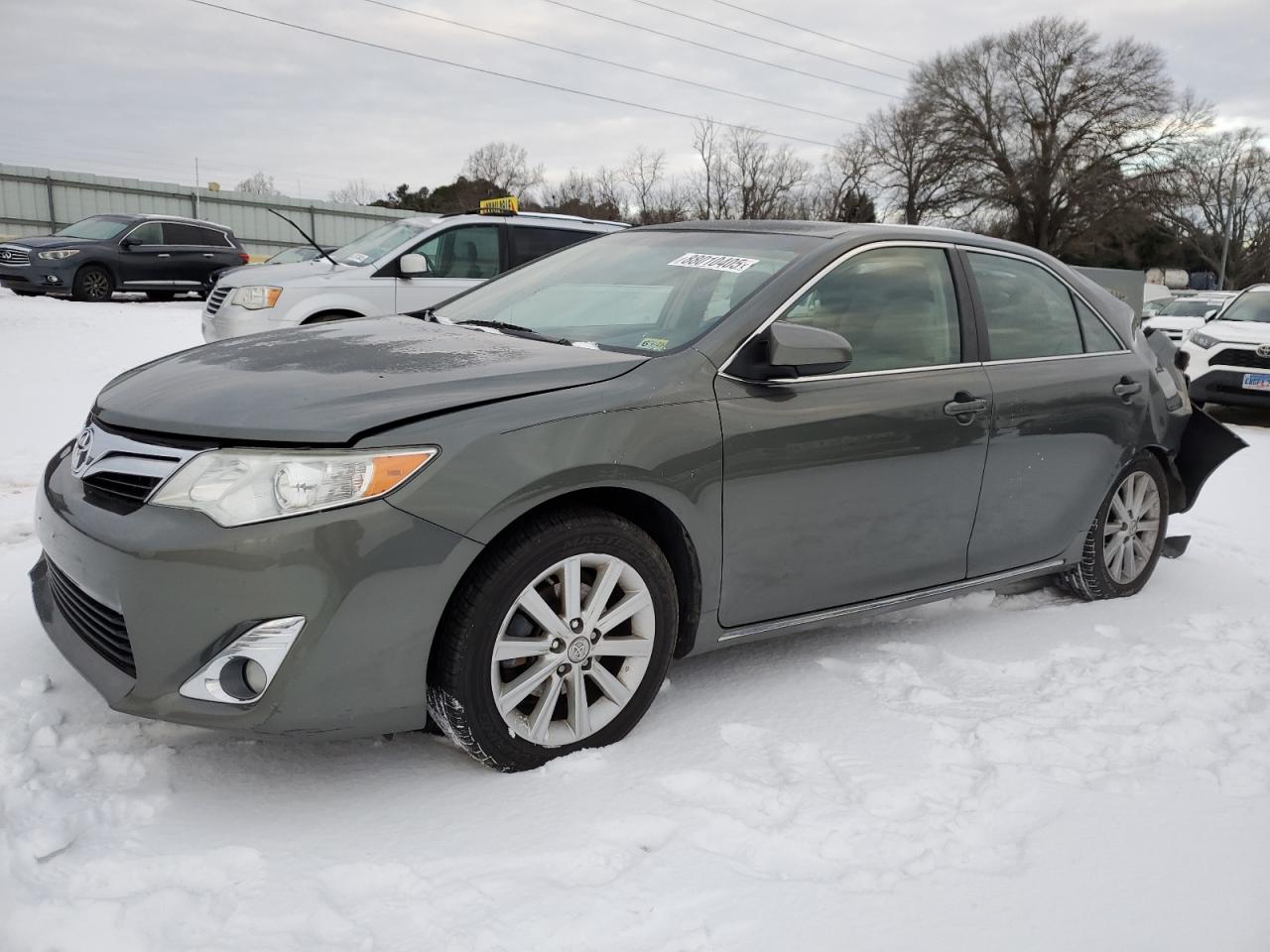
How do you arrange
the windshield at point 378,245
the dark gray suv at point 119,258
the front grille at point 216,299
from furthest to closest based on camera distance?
the dark gray suv at point 119,258 < the front grille at point 216,299 < the windshield at point 378,245

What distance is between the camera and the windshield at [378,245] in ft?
31.0

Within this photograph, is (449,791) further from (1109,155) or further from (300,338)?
(1109,155)

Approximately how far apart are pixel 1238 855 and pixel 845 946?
118 centimetres

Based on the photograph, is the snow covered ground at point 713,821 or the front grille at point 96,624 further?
the front grille at point 96,624

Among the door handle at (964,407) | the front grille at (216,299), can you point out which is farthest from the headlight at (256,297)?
the door handle at (964,407)

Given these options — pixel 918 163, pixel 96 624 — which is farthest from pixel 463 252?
pixel 918 163

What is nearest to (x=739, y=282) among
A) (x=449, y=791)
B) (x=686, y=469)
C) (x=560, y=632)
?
(x=686, y=469)

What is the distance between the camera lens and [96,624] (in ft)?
9.03

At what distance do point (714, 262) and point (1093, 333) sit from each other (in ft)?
6.34

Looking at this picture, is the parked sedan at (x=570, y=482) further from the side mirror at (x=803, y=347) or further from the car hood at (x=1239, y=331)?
the car hood at (x=1239, y=331)

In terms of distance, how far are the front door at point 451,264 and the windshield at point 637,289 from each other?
5.10 metres

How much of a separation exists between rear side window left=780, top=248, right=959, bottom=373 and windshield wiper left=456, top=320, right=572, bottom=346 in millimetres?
733

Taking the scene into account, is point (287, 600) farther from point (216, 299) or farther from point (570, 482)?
point (216, 299)

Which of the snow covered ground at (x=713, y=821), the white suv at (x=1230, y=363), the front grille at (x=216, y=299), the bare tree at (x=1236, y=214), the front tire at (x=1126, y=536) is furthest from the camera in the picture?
the bare tree at (x=1236, y=214)
